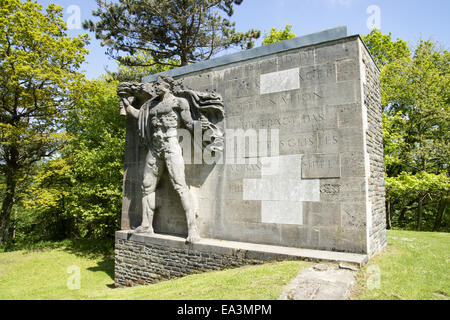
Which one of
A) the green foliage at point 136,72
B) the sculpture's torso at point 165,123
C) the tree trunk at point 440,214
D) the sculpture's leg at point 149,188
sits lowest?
the tree trunk at point 440,214

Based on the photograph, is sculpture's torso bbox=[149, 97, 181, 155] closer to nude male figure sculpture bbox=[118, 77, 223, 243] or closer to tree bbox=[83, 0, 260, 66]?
nude male figure sculpture bbox=[118, 77, 223, 243]

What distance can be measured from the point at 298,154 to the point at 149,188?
381 centimetres

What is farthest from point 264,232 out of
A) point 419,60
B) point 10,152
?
point 419,60

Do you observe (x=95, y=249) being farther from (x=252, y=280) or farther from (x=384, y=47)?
(x=384, y=47)

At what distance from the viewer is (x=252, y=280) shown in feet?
14.4

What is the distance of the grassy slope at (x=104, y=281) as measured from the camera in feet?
13.7

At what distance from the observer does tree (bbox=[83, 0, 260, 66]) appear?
523 inches

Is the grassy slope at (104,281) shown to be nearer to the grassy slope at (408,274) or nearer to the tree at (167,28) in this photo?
the grassy slope at (408,274)

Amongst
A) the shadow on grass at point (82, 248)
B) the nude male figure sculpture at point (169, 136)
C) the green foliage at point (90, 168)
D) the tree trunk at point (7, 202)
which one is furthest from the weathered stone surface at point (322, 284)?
the tree trunk at point (7, 202)

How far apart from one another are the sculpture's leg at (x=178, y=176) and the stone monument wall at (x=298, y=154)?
31cm

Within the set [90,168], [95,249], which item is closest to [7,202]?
[90,168]

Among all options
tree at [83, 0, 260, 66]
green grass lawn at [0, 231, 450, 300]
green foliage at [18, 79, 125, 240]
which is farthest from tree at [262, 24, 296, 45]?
green grass lawn at [0, 231, 450, 300]
